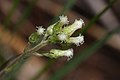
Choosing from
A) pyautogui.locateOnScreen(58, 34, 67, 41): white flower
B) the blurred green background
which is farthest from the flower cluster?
the blurred green background

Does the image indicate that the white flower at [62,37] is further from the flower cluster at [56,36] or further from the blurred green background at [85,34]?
the blurred green background at [85,34]

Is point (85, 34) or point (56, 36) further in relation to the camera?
point (85, 34)

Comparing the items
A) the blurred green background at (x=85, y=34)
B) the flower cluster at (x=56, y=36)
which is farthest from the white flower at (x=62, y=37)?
the blurred green background at (x=85, y=34)

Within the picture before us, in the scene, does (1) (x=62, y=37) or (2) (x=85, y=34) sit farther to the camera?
(2) (x=85, y=34)

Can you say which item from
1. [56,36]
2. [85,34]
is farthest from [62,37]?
[85,34]

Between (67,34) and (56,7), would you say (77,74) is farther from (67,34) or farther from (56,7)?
(67,34)

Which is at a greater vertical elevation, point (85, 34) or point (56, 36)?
point (85, 34)

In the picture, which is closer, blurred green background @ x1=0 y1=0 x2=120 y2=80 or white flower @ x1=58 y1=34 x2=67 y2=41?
white flower @ x1=58 y1=34 x2=67 y2=41

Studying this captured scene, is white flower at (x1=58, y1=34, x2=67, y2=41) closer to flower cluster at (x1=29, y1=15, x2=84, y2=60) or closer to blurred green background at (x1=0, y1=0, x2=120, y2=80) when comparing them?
flower cluster at (x1=29, y1=15, x2=84, y2=60)

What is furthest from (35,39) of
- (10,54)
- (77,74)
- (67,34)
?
(77,74)

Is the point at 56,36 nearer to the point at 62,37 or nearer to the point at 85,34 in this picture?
the point at 62,37

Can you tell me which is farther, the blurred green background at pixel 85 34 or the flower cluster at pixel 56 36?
the blurred green background at pixel 85 34

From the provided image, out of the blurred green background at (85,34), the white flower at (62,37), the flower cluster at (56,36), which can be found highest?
the blurred green background at (85,34)
